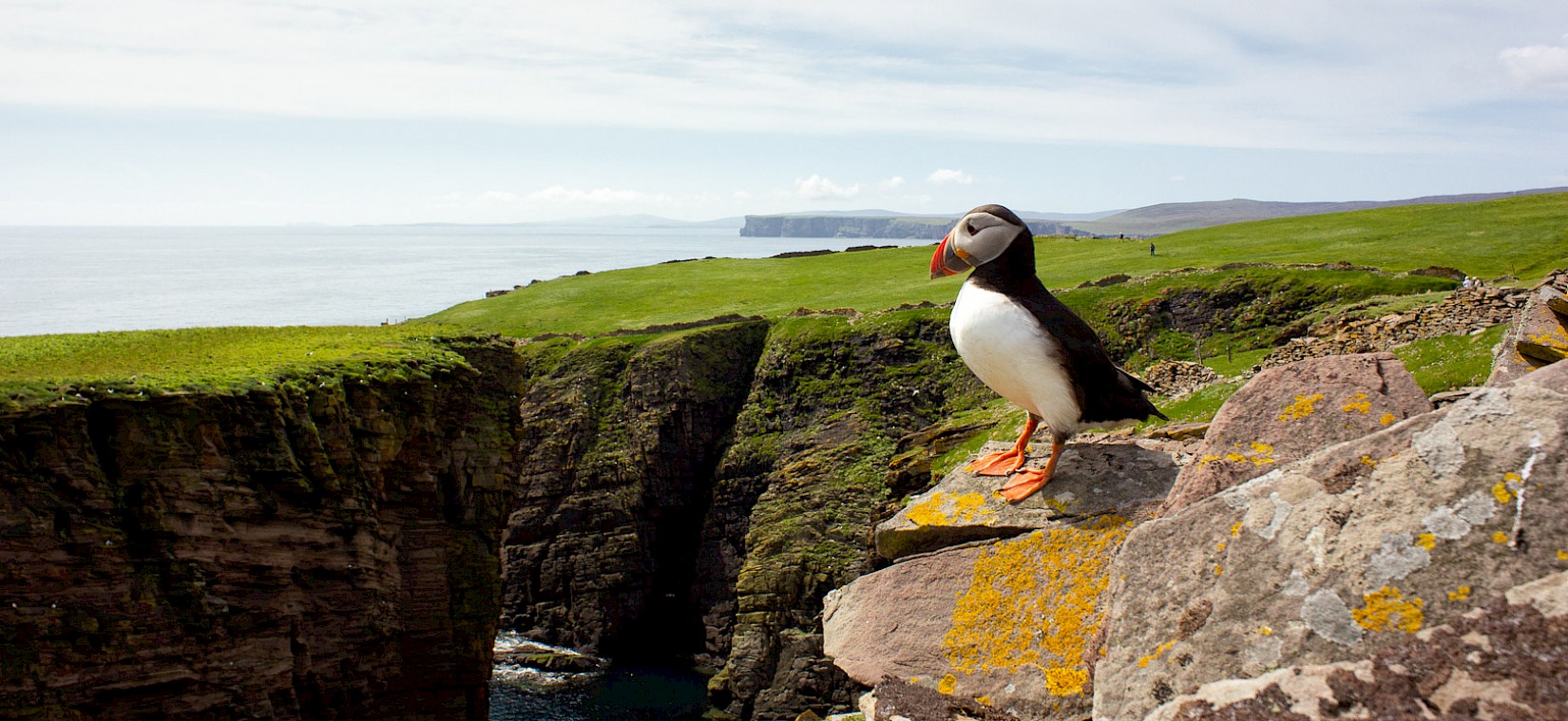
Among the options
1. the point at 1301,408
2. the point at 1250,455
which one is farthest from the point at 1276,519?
the point at 1301,408

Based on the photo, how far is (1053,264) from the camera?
70188mm

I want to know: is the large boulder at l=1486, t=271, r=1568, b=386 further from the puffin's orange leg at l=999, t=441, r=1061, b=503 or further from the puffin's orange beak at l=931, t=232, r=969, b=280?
the puffin's orange beak at l=931, t=232, r=969, b=280

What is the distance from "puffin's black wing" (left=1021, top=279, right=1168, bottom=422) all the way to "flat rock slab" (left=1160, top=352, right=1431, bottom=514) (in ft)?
4.75

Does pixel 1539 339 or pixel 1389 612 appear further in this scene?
pixel 1539 339

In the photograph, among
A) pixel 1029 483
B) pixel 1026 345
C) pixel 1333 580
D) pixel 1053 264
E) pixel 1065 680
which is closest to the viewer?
pixel 1333 580

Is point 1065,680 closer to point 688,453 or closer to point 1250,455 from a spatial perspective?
point 1250,455

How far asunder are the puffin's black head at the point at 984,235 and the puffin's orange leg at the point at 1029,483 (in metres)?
1.98

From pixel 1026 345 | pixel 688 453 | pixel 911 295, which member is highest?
pixel 1026 345

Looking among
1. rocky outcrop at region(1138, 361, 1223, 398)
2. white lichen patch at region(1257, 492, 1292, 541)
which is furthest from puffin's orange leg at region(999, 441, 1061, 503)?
rocky outcrop at region(1138, 361, 1223, 398)

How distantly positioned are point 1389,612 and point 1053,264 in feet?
225

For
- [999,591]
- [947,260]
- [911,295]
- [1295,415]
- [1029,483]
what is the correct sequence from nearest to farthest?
[1295,415] < [999,591] < [1029,483] < [947,260] < [911,295]

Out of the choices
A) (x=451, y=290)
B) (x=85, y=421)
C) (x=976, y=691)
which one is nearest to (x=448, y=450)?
(x=85, y=421)

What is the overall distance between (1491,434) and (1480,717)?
1587 millimetres

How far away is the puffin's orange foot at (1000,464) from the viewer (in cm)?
991
